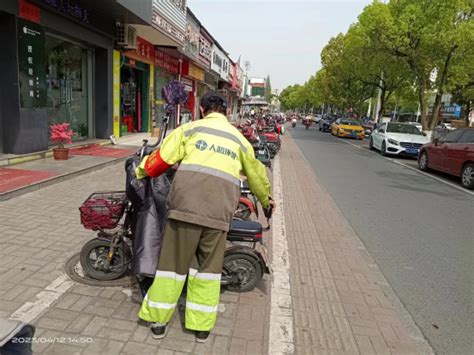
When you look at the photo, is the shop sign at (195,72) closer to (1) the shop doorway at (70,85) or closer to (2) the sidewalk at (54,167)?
(1) the shop doorway at (70,85)

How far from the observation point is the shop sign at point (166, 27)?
1189 cm

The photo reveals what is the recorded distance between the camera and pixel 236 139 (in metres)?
2.87

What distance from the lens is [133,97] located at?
1573 cm

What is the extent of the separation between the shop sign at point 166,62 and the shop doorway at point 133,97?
1.21 metres

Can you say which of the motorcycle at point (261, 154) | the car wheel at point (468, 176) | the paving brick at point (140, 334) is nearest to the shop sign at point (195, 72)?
the motorcycle at point (261, 154)

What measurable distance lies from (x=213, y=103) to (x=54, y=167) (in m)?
6.21

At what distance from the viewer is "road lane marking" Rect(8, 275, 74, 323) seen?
2.96 meters

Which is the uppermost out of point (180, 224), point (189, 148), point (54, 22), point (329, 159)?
point (54, 22)

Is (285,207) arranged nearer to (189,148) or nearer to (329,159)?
(189,148)

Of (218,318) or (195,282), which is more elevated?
(195,282)

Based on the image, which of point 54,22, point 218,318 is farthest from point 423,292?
point 54,22

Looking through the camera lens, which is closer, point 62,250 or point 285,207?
point 62,250

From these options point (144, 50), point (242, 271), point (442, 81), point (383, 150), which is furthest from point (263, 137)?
point (442, 81)

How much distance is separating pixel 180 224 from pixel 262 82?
89595 millimetres
